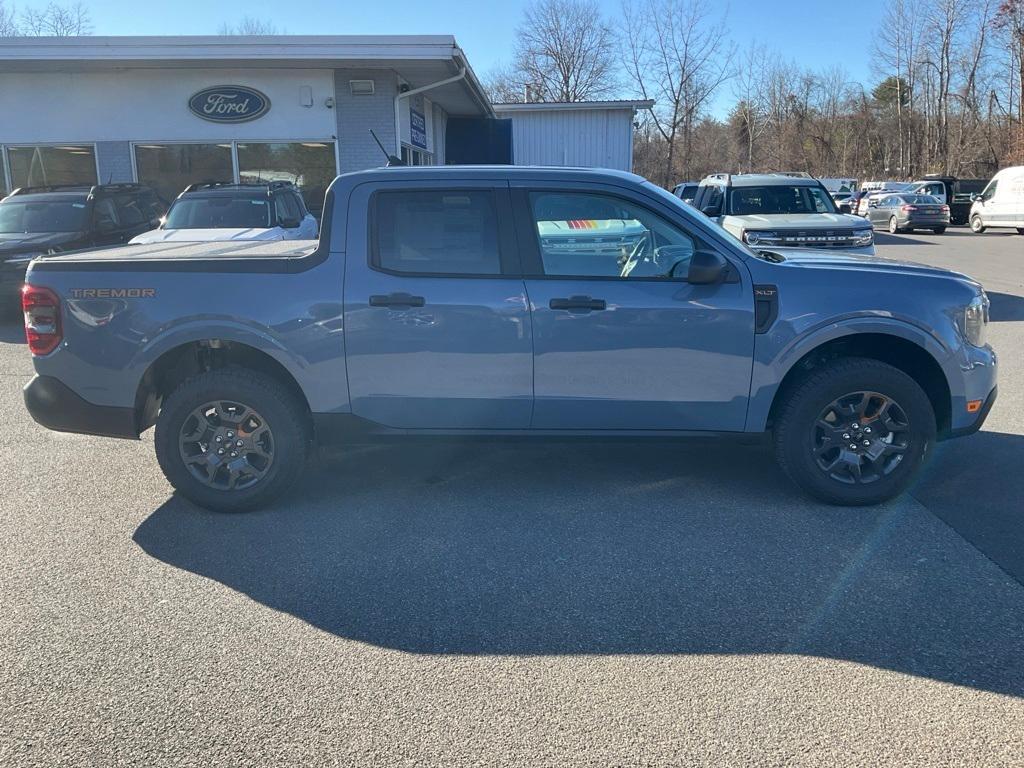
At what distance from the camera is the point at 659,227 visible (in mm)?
4781

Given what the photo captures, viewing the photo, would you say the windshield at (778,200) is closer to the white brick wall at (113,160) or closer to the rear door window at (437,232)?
the rear door window at (437,232)

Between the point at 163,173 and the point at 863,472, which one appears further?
the point at 163,173

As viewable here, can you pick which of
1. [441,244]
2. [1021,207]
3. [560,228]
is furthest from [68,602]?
[1021,207]

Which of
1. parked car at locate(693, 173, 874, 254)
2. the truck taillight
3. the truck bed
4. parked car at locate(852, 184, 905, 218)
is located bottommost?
the truck taillight

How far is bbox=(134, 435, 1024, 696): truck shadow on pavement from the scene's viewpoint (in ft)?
11.5

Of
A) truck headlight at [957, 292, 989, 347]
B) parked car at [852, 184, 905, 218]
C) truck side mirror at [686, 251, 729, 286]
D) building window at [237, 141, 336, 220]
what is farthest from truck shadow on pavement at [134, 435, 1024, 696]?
parked car at [852, 184, 905, 218]

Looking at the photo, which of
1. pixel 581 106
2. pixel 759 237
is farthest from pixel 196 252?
pixel 581 106

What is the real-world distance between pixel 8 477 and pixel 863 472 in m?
5.27

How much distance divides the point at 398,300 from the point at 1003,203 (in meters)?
30.2

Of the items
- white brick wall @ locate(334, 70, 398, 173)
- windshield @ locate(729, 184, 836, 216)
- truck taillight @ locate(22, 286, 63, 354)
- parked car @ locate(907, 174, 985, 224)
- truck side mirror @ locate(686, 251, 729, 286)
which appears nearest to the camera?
truck side mirror @ locate(686, 251, 729, 286)

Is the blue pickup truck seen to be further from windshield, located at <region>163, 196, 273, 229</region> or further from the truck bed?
windshield, located at <region>163, 196, 273, 229</region>

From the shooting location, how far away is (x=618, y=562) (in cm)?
419

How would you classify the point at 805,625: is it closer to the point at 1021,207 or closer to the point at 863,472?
the point at 863,472

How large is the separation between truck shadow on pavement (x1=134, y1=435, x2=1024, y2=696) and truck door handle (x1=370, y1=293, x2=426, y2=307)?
119 centimetres
